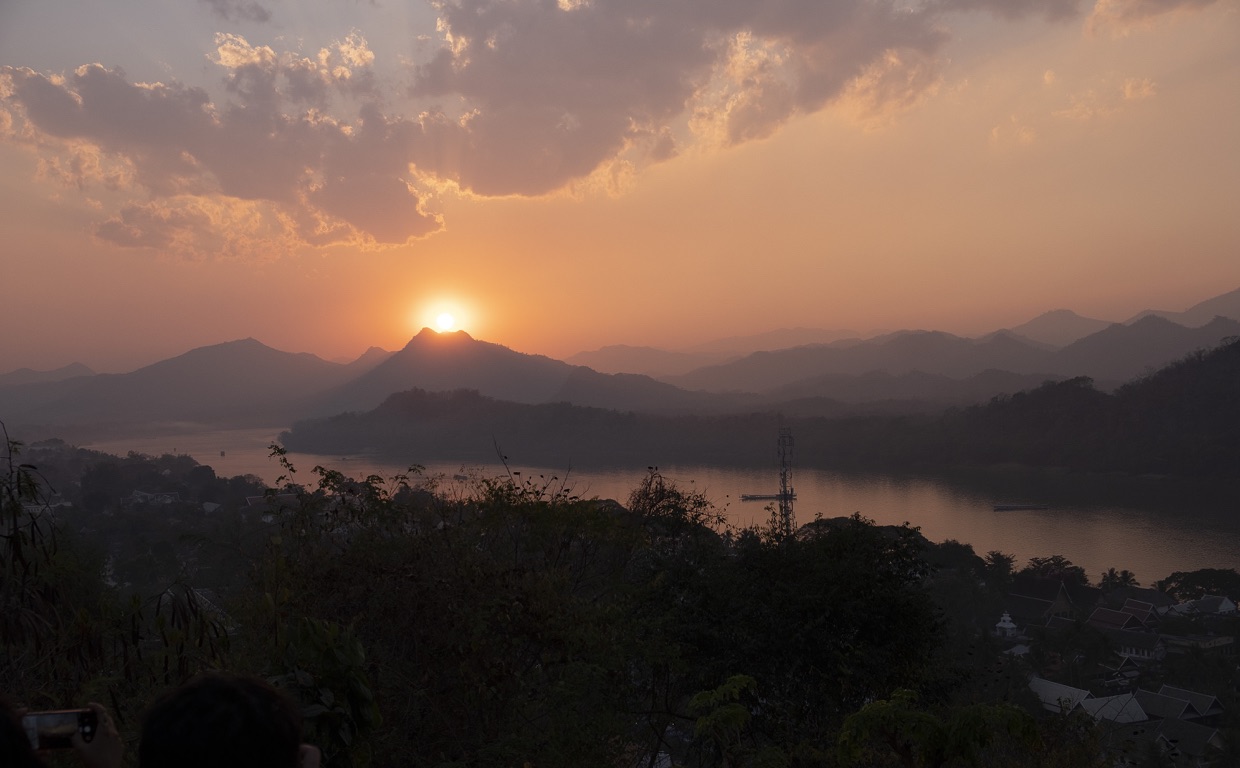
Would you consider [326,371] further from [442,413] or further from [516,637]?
[516,637]

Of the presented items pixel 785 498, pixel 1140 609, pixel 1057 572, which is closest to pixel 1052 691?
pixel 1140 609

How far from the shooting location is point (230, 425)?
3027 inches

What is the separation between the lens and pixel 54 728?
3.26 ft

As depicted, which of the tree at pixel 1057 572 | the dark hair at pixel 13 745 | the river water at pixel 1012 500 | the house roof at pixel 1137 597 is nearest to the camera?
the dark hair at pixel 13 745

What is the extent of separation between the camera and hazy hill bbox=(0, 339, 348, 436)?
82375 millimetres

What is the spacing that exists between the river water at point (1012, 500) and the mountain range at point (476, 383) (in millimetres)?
32337

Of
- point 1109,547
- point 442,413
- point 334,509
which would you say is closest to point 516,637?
point 334,509

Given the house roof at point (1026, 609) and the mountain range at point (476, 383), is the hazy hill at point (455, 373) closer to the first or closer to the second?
the mountain range at point (476, 383)

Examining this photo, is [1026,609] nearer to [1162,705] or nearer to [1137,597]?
[1137,597]

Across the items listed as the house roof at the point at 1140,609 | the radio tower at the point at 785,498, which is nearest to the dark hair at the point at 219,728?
the radio tower at the point at 785,498

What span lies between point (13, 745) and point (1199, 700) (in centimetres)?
1294

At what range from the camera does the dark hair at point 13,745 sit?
83 cm

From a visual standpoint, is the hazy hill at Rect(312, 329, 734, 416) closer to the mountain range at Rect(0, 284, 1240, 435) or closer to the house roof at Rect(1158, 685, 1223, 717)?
the mountain range at Rect(0, 284, 1240, 435)

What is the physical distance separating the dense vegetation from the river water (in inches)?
436
